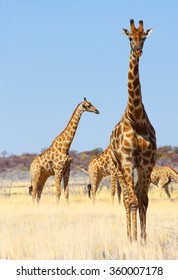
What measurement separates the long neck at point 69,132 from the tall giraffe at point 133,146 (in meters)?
7.96

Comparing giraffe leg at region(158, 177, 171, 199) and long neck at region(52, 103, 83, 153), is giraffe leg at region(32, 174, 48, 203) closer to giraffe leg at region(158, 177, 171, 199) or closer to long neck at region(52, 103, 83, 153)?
long neck at region(52, 103, 83, 153)

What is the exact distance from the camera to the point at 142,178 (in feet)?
31.2

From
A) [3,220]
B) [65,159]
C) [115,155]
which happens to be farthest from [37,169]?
[115,155]

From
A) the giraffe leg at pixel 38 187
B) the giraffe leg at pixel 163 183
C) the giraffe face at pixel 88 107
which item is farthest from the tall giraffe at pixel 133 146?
the giraffe leg at pixel 163 183

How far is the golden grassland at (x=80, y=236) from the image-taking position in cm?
849

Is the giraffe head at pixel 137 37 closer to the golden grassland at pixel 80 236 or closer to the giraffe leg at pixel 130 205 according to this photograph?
the giraffe leg at pixel 130 205

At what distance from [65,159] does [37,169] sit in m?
1.28

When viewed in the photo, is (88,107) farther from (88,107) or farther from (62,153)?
(62,153)

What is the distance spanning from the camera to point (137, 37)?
873cm

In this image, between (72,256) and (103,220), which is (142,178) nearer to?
(72,256)

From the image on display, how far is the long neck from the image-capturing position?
17609mm

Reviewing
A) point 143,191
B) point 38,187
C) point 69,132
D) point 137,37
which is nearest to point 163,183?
point 38,187
